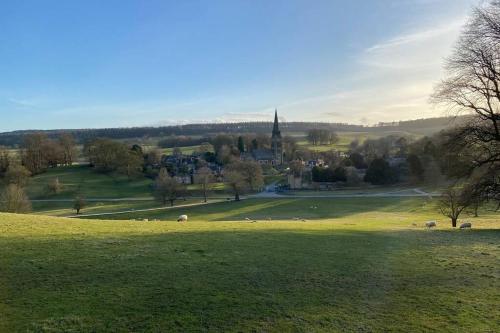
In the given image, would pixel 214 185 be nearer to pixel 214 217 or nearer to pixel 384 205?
pixel 214 217

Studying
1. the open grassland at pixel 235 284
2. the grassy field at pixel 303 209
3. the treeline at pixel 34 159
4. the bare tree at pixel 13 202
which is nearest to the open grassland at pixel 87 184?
the treeline at pixel 34 159

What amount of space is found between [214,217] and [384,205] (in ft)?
99.2

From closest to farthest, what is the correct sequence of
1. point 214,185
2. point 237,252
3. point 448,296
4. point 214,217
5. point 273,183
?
point 448,296, point 237,252, point 214,217, point 214,185, point 273,183

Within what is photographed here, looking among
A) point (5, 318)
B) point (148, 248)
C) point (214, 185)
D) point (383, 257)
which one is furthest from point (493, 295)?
point (214, 185)

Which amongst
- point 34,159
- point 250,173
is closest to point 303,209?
point 250,173

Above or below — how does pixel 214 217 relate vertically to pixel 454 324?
below

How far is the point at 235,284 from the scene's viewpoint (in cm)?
1133

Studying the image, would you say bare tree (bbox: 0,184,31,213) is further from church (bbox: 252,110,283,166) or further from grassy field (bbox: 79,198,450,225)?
church (bbox: 252,110,283,166)

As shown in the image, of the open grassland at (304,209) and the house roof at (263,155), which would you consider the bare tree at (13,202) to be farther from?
the house roof at (263,155)

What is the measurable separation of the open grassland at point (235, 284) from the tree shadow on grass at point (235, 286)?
34 millimetres

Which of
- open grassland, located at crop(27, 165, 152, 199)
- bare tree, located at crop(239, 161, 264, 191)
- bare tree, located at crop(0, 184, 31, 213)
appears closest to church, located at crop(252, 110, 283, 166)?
open grassland, located at crop(27, 165, 152, 199)

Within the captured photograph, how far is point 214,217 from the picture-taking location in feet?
215

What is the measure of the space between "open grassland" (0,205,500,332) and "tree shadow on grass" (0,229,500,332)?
1.4 inches

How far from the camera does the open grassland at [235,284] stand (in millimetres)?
9219
